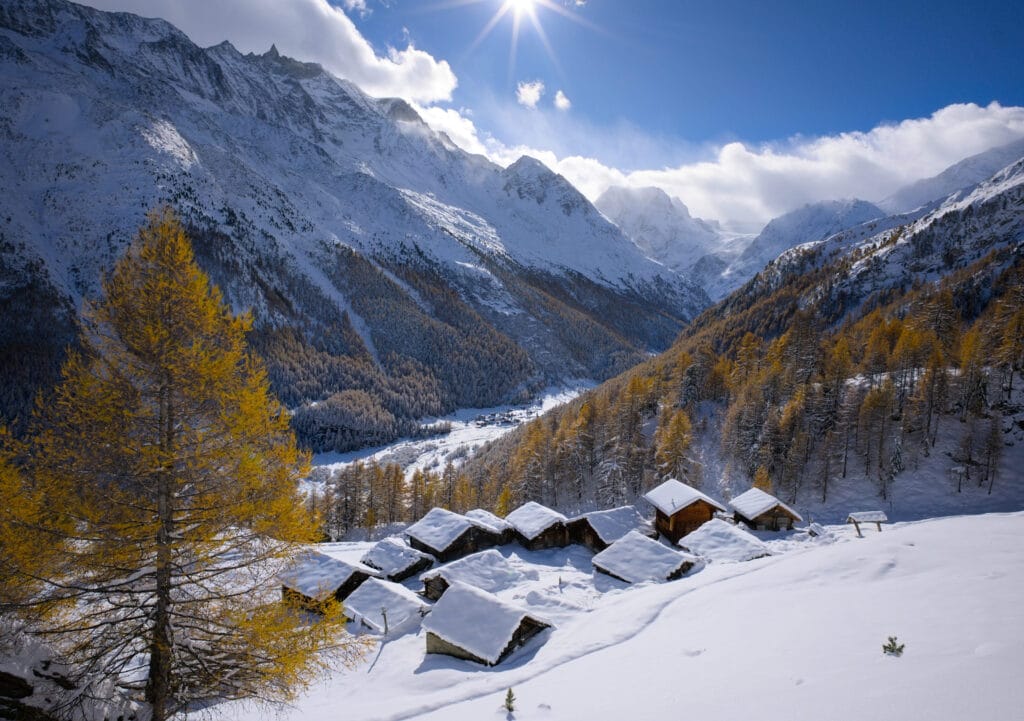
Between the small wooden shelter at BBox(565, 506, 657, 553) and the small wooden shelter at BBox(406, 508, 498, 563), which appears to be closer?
the small wooden shelter at BBox(565, 506, 657, 553)

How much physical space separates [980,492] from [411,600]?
60.5 meters

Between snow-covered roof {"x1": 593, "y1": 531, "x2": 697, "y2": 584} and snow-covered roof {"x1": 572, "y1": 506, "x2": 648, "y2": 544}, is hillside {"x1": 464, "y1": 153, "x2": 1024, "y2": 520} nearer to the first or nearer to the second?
snow-covered roof {"x1": 572, "y1": 506, "x2": 648, "y2": 544}

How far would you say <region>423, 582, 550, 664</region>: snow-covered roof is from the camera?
67.4 ft

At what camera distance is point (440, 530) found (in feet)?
Result: 129

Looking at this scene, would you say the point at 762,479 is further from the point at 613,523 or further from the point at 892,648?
the point at 892,648

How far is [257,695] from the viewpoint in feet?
32.1

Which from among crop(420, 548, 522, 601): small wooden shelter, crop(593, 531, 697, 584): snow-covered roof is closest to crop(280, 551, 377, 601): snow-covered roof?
crop(420, 548, 522, 601): small wooden shelter

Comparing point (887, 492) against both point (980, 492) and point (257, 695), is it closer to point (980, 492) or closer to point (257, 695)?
point (980, 492)

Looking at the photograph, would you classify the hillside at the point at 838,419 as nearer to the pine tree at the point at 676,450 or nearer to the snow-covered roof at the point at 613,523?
the pine tree at the point at 676,450

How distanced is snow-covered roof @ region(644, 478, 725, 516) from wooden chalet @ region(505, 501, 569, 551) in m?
8.78

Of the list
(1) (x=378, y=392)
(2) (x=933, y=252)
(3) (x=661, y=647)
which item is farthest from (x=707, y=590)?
(1) (x=378, y=392)

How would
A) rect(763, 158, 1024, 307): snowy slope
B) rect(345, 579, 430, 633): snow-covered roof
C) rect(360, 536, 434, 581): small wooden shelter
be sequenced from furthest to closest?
rect(763, 158, 1024, 307): snowy slope < rect(360, 536, 434, 581): small wooden shelter < rect(345, 579, 430, 633): snow-covered roof

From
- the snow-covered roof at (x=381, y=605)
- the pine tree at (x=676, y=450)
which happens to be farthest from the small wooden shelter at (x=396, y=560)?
the pine tree at (x=676, y=450)

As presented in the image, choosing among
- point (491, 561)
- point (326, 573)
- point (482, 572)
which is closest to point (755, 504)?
point (491, 561)
